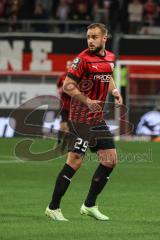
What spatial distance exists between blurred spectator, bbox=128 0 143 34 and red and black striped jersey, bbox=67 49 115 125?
1745cm

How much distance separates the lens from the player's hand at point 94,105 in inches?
379

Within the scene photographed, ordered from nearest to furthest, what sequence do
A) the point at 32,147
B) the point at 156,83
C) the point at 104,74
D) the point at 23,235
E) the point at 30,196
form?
1. the point at 23,235
2. the point at 104,74
3. the point at 30,196
4. the point at 32,147
5. the point at 156,83

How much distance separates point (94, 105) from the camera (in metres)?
9.66

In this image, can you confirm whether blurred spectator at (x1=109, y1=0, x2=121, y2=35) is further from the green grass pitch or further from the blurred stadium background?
the green grass pitch

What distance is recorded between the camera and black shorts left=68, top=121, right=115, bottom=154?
9789 mm

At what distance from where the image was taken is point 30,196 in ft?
40.4

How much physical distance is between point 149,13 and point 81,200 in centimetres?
1658

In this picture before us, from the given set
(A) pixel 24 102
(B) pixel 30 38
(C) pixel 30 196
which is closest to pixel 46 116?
(A) pixel 24 102

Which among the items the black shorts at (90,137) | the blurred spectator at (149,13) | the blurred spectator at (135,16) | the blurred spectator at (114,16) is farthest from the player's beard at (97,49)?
the blurred spectator at (149,13)

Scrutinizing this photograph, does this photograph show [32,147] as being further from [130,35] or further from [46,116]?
[130,35]

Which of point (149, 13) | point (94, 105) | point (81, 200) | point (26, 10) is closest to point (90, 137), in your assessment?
point (94, 105)

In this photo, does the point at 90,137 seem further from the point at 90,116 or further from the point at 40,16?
the point at 40,16

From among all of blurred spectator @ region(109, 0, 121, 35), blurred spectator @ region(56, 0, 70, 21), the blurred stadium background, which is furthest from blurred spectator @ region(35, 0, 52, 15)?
blurred spectator @ region(109, 0, 121, 35)

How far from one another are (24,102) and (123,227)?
16.8 metres
